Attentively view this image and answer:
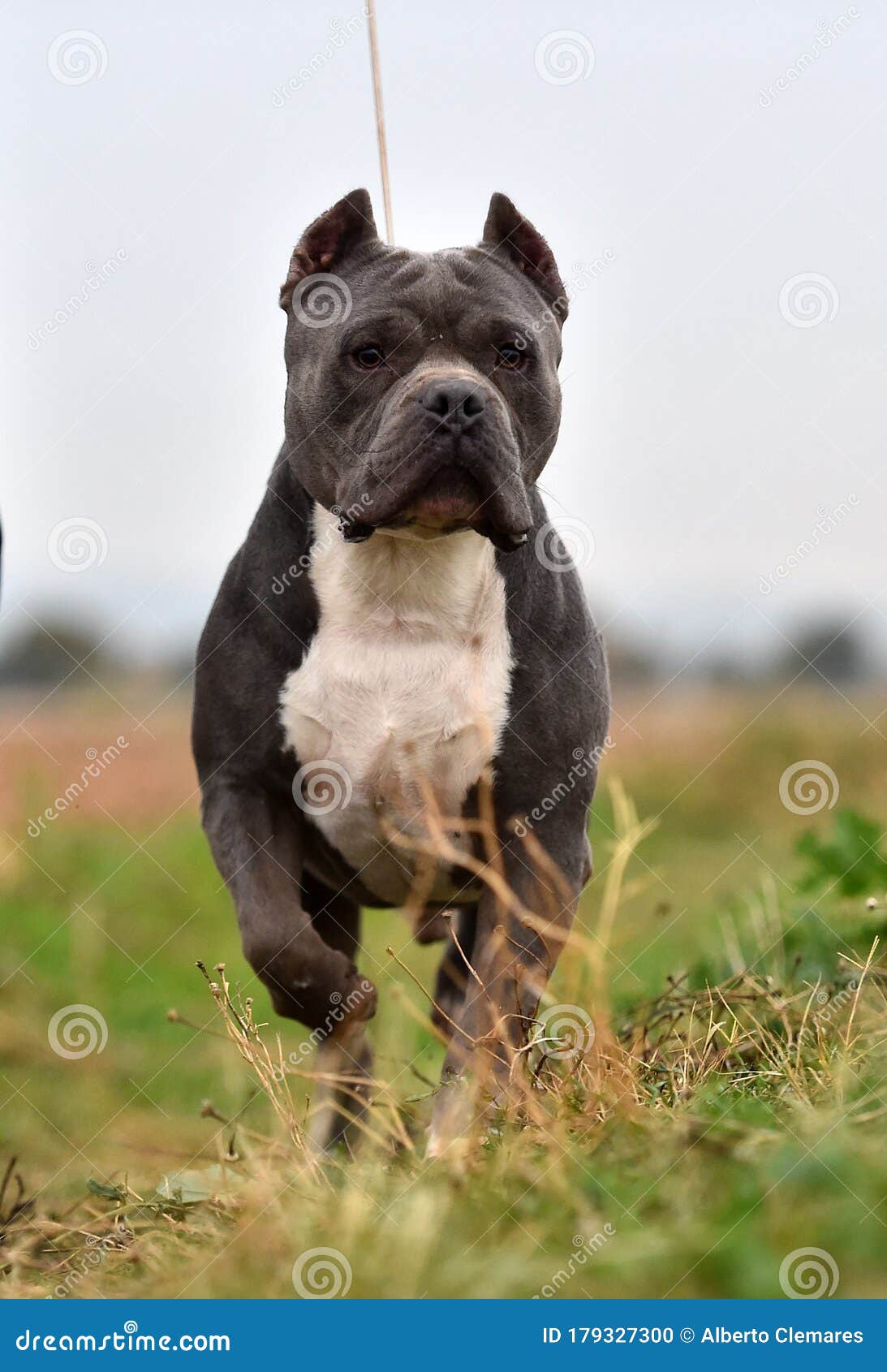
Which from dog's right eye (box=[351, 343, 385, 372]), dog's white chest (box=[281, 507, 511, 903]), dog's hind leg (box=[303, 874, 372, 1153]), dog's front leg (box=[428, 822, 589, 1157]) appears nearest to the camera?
dog's front leg (box=[428, 822, 589, 1157])

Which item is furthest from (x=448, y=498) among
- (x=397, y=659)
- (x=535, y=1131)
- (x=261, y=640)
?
(x=535, y=1131)

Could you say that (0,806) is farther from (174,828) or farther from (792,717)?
(792,717)

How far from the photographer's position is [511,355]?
14.5 feet

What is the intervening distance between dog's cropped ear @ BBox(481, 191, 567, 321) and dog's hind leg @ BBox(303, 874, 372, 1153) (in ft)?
6.13

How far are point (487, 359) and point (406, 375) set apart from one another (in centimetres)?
23

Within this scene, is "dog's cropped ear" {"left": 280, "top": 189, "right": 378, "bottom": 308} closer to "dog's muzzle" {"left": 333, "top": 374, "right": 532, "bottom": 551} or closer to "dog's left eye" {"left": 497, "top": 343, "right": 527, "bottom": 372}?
"dog's left eye" {"left": 497, "top": 343, "right": 527, "bottom": 372}

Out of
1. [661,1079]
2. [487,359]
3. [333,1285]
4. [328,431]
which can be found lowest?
[333,1285]

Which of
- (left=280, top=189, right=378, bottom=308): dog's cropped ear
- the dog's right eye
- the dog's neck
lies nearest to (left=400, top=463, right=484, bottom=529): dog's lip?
the dog's neck

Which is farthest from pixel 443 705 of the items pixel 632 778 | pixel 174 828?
pixel 632 778

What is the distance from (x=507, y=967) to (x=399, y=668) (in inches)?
32.8

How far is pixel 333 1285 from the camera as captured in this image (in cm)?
296

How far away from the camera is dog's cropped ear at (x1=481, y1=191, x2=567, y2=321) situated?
4680 mm

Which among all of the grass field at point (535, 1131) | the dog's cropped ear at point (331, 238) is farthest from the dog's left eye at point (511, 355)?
the grass field at point (535, 1131)

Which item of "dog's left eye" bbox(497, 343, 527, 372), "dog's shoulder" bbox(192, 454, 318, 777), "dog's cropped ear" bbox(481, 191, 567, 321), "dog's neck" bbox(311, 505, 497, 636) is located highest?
"dog's cropped ear" bbox(481, 191, 567, 321)
